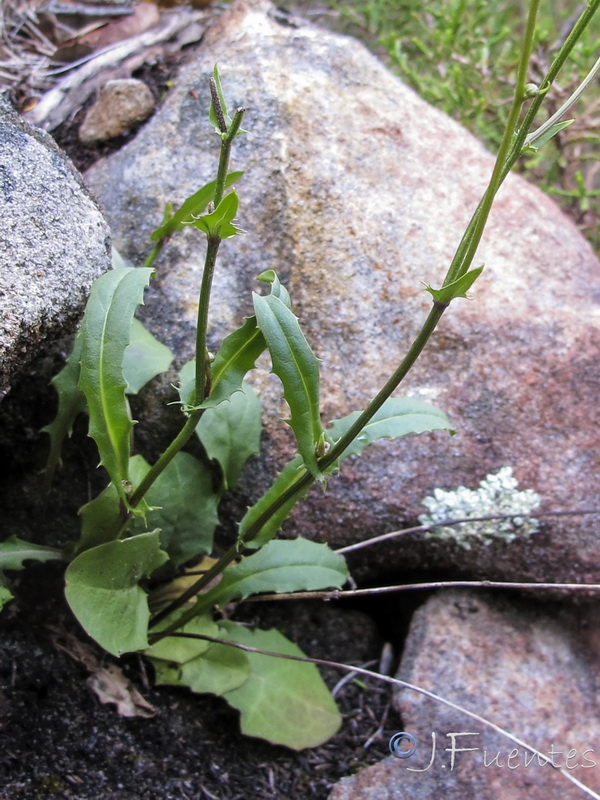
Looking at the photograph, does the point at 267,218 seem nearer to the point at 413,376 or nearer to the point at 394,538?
the point at 413,376

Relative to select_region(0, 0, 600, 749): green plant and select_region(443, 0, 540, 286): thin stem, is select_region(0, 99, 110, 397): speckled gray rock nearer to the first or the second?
select_region(0, 0, 600, 749): green plant

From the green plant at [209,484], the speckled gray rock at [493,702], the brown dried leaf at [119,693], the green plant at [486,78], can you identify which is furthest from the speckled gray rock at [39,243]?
the green plant at [486,78]

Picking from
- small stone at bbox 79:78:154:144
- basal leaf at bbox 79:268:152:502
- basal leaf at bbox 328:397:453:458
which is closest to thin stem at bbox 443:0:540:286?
basal leaf at bbox 328:397:453:458

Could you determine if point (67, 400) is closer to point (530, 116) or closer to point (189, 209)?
point (189, 209)

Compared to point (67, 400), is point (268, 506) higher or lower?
lower

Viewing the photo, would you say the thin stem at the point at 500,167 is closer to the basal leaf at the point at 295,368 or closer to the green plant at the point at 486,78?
the basal leaf at the point at 295,368

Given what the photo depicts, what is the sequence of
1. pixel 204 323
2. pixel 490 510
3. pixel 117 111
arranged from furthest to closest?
pixel 117 111 → pixel 490 510 → pixel 204 323

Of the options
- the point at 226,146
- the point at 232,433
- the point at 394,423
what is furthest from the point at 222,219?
the point at 232,433
